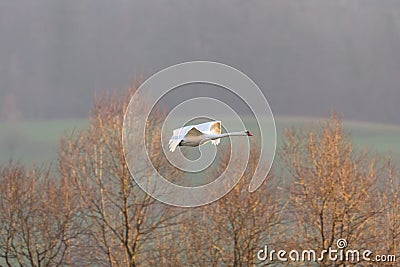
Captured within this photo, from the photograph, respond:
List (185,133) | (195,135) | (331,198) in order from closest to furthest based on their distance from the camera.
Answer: (185,133) < (195,135) < (331,198)

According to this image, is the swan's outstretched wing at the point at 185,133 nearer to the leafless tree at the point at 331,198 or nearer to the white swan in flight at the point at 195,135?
the white swan in flight at the point at 195,135

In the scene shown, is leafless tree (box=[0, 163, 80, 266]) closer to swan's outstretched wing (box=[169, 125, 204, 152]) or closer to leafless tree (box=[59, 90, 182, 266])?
leafless tree (box=[59, 90, 182, 266])

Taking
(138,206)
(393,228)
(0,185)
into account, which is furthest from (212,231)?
(0,185)

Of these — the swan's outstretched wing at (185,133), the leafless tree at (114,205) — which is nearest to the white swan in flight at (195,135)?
the swan's outstretched wing at (185,133)

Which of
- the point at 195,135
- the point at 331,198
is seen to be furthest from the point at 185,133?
the point at 331,198

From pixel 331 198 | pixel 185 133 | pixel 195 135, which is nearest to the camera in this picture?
pixel 185 133

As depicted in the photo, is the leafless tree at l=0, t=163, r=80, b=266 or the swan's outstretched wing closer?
the swan's outstretched wing

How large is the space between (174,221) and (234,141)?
4.92 m

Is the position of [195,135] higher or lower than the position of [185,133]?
higher

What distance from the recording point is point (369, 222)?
27594mm

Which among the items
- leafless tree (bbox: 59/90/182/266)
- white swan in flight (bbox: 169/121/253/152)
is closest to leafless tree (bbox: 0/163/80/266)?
leafless tree (bbox: 59/90/182/266)

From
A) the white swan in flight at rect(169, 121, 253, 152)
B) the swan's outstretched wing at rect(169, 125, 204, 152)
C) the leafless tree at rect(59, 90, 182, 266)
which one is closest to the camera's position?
the swan's outstretched wing at rect(169, 125, 204, 152)

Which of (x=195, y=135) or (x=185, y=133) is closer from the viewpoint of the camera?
(x=185, y=133)

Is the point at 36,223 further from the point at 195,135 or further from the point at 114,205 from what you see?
the point at 195,135
